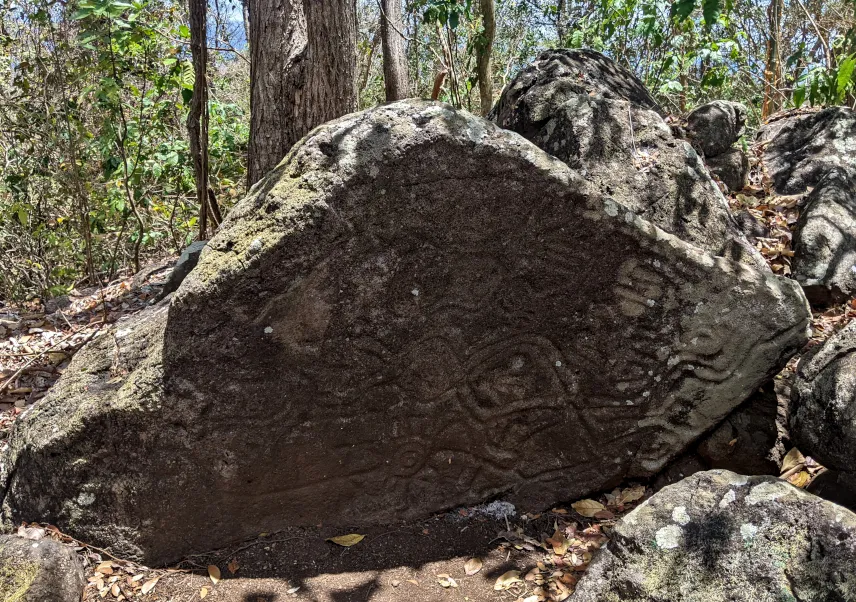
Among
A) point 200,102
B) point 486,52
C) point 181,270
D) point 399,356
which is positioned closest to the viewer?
point 399,356

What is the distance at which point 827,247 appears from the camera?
3.98 meters

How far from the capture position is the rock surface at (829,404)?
8.45 feet

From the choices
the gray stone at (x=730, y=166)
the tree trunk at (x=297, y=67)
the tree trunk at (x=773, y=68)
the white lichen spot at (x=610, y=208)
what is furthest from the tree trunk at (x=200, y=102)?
the tree trunk at (x=773, y=68)

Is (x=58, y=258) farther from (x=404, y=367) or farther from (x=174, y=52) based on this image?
(x=404, y=367)

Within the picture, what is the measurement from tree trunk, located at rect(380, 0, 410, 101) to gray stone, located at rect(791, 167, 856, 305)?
3840 millimetres

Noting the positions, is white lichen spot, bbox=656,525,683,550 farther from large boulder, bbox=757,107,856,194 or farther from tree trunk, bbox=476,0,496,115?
tree trunk, bbox=476,0,496,115

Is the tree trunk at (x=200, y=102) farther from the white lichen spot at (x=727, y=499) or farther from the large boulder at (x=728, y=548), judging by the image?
the white lichen spot at (x=727, y=499)

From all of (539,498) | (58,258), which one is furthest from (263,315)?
(58,258)

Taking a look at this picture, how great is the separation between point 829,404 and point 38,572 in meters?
3.00

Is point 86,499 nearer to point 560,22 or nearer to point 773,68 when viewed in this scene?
point 773,68

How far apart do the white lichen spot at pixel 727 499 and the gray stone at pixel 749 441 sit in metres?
0.92

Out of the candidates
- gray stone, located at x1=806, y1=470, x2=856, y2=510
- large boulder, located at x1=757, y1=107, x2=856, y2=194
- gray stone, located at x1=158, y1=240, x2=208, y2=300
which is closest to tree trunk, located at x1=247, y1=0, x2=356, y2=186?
gray stone, located at x1=158, y1=240, x2=208, y2=300

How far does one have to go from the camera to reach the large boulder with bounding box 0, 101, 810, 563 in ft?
8.79

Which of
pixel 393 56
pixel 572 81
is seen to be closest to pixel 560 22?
pixel 393 56
